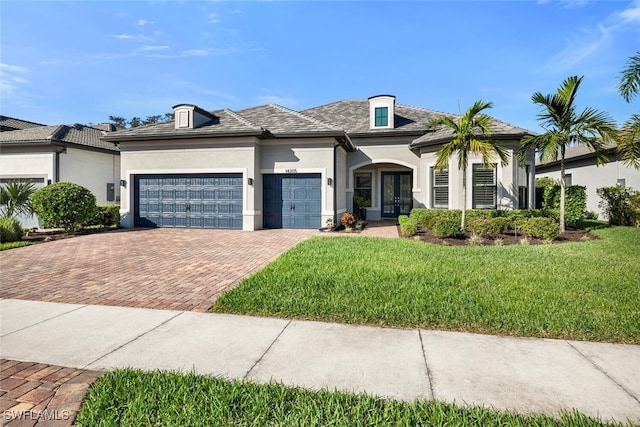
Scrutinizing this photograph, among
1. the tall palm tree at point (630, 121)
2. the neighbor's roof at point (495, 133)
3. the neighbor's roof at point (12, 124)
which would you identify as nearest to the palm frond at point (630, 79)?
the tall palm tree at point (630, 121)

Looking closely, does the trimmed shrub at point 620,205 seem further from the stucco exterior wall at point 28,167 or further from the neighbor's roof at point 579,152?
the stucco exterior wall at point 28,167

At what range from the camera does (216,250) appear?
391 inches

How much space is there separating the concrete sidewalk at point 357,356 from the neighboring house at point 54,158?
1516 cm

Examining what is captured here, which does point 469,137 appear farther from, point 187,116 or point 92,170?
point 92,170

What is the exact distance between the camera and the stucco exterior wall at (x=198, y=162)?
1515 centimetres

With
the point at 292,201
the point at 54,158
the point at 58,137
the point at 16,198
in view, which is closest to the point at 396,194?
the point at 292,201

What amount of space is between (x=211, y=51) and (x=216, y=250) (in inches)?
314

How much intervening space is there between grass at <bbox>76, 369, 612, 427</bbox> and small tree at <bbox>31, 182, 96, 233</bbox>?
13.2m

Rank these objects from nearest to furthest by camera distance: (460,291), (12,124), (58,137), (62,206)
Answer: (460,291)
(62,206)
(58,137)
(12,124)

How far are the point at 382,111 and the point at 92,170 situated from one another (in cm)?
1688

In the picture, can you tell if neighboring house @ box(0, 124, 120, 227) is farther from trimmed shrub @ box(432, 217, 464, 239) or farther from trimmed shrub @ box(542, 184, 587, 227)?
trimmed shrub @ box(542, 184, 587, 227)

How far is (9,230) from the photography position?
1158 centimetres

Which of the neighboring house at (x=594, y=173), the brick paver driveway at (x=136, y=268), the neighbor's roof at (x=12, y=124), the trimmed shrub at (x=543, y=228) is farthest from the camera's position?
the neighbor's roof at (x=12, y=124)

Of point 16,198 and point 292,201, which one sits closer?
point 16,198
